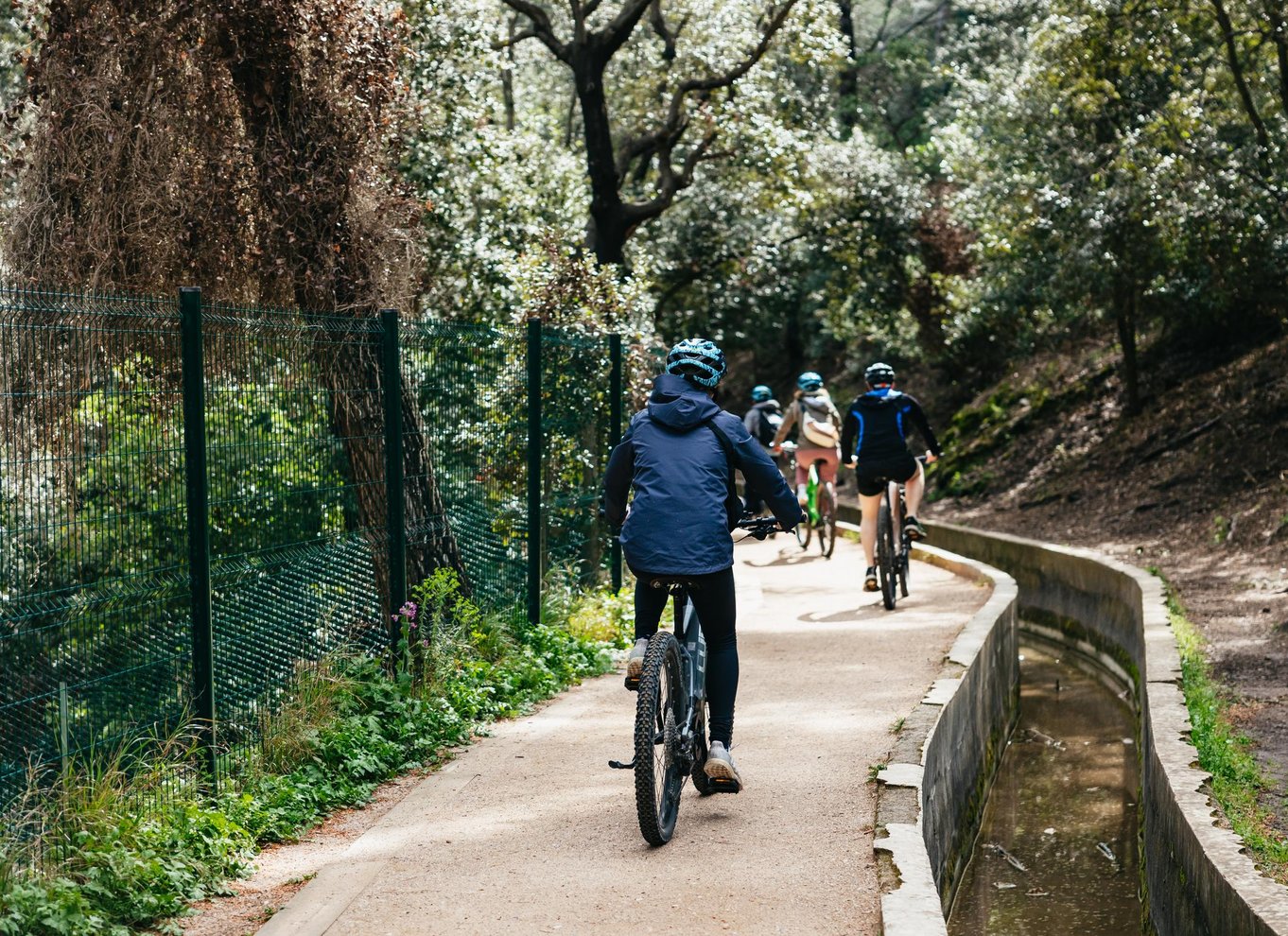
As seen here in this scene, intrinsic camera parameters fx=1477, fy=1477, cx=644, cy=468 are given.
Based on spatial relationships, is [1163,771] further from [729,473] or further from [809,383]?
[809,383]

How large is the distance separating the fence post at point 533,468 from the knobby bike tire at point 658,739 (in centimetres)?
446

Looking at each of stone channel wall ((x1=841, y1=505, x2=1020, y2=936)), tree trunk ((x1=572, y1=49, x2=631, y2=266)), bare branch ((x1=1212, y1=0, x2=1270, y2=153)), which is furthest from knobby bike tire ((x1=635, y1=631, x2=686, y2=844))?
tree trunk ((x1=572, y1=49, x2=631, y2=266))

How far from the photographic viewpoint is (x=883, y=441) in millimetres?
12352

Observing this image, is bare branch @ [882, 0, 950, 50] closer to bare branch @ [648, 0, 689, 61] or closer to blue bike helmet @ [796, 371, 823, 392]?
bare branch @ [648, 0, 689, 61]

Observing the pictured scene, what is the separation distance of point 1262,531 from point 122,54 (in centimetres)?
1204

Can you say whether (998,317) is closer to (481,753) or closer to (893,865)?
(481,753)

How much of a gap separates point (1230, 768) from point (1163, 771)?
559mm

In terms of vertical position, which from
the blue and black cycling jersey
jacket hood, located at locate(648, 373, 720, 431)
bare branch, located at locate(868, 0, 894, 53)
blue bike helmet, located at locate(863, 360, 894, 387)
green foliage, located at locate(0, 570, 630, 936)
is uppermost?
bare branch, located at locate(868, 0, 894, 53)

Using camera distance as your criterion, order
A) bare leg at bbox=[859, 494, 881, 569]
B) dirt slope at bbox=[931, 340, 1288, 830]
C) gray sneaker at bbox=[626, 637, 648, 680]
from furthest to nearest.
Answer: bare leg at bbox=[859, 494, 881, 569], dirt slope at bbox=[931, 340, 1288, 830], gray sneaker at bbox=[626, 637, 648, 680]

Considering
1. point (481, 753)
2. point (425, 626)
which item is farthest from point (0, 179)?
point (481, 753)

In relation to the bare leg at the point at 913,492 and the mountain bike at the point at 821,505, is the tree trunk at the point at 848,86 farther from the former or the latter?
the bare leg at the point at 913,492

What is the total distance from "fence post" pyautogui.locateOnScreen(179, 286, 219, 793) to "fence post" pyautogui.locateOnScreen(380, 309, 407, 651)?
6.32 feet

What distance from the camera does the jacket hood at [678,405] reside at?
587cm

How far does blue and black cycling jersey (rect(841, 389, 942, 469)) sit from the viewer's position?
482 inches
